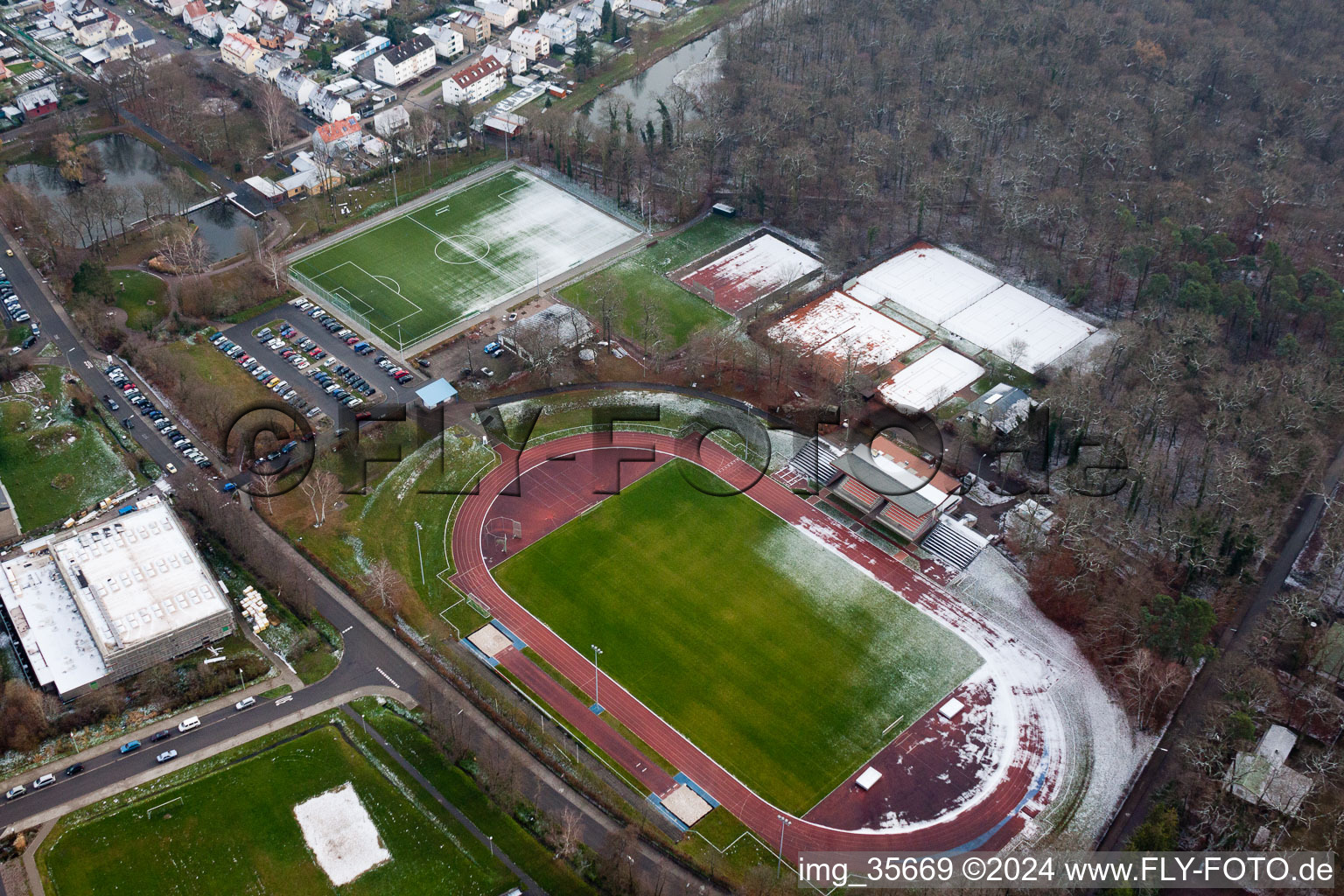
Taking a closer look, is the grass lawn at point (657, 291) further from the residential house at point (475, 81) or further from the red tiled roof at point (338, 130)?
the red tiled roof at point (338, 130)

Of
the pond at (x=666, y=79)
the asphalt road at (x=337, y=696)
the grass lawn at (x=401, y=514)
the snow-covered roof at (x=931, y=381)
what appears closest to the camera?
the asphalt road at (x=337, y=696)

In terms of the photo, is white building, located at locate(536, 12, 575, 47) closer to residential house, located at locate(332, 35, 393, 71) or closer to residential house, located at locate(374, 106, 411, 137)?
residential house, located at locate(332, 35, 393, 71)

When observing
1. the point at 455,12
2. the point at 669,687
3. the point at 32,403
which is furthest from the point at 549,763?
the point at 455,12

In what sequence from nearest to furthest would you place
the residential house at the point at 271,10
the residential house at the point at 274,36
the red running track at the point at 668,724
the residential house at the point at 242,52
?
the red running track at the point at 668,724 → the residential house at the point at 242,52 → the residential house at the point at 274,36 → the residential house at the point at 271,10

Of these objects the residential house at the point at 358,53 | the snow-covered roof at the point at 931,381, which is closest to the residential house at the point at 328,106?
the residential house at the point at 358,53

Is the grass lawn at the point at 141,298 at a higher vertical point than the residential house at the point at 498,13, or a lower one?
lower
